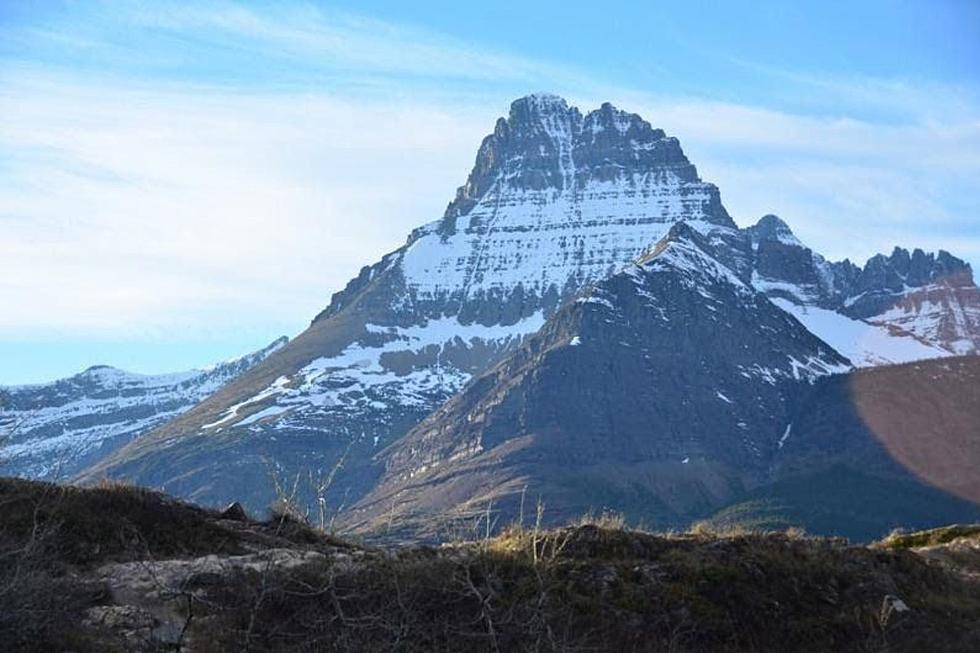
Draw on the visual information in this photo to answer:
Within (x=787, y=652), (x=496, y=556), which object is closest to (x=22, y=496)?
(x=496, y=556)

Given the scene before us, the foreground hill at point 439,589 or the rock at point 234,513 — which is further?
the rock at point 234,513

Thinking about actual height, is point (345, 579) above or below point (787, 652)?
above

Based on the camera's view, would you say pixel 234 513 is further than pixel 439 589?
Yes

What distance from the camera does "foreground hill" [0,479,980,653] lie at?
18.4 metres

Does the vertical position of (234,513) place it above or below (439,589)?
above

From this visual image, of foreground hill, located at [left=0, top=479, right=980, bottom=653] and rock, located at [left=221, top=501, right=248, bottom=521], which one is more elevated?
rock, located at [left=221, top=501, right=248, bottom=521]

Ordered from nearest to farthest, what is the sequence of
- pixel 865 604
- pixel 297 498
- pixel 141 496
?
pixel 865 604 < pixel 141 496 < pixel 297 498

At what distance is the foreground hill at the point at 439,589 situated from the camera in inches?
725

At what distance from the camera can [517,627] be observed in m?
18.9

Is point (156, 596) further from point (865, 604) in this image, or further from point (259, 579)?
point (865, 604)

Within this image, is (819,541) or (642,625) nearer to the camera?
(642,625)

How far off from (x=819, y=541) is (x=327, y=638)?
31.9 feet

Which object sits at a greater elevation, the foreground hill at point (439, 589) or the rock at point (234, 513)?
the rock at point (234, 513)

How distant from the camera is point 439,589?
20047 millimetres
